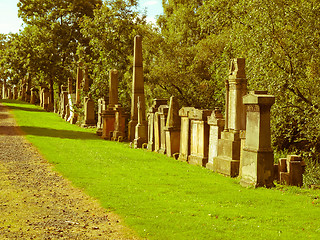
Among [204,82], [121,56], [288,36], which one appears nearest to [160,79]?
[204,82]

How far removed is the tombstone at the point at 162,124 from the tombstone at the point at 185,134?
140cm

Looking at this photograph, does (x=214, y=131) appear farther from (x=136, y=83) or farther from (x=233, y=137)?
(x=136, y=83)

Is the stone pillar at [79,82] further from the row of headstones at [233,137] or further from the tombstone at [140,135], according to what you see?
the row of headstones at [233,137]

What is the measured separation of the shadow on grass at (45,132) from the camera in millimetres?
22703

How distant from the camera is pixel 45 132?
78.8 feet

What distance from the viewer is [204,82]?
2770 centimetres

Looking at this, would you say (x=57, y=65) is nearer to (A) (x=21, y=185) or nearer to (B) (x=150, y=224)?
(A) (x=21, y=185)

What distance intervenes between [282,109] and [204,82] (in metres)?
11.7

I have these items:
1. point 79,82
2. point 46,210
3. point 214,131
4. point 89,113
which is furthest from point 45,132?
point 46,210

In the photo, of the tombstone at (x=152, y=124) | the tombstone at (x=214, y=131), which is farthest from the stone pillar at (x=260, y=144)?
the tombstone at (x=152, y=124)

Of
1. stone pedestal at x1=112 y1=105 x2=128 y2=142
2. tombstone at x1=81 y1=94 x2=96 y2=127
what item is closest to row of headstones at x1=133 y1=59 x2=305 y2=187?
stone pedestal at x1=112 y1=105 x2=128 y2=142

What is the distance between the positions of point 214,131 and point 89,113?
16653 millimetres

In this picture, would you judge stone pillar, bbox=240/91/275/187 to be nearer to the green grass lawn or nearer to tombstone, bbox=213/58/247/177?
the green grass lawn

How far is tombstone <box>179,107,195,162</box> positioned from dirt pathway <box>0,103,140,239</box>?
455cm
